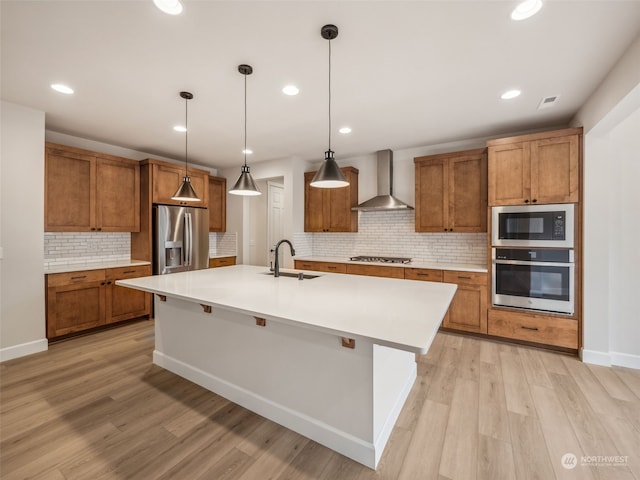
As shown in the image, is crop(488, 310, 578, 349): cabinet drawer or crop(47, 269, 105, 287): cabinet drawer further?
crop(47, 269, 105, 287): cabinet drawer

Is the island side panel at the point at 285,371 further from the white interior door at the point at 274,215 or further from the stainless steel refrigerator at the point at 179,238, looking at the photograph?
the white interior door at the point at 274,215

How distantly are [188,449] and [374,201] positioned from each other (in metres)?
3.73

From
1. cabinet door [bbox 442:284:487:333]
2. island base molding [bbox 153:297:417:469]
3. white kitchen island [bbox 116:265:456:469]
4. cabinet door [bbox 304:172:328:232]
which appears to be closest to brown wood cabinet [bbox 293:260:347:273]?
cabinet door [bbox 304:172:328:232]

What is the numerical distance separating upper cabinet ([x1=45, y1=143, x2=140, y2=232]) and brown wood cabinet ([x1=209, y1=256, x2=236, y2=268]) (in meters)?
1.33

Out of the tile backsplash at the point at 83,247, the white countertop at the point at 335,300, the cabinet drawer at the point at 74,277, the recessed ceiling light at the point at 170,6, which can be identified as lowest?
the cabinet drawer at the point at 74,277

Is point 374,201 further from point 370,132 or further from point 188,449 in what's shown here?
point 188,449

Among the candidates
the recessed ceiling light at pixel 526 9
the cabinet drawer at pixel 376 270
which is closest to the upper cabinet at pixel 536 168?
the cabinet drawer at pixel 376 270

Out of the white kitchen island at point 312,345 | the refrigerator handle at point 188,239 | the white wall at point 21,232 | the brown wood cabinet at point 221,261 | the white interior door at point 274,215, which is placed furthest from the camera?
the white interior door at point 274,215

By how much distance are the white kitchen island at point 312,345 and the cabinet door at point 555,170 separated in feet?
6.30

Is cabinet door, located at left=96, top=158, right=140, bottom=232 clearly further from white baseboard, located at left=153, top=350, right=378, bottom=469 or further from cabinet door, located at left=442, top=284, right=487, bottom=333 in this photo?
cabinet door, located at left=442, top=284, right=487, bottom=333

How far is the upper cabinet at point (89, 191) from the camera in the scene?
3566mm

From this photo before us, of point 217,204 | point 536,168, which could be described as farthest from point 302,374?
point 217,204

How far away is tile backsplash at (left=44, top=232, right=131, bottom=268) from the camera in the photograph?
3902mm

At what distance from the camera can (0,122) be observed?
2.92m
